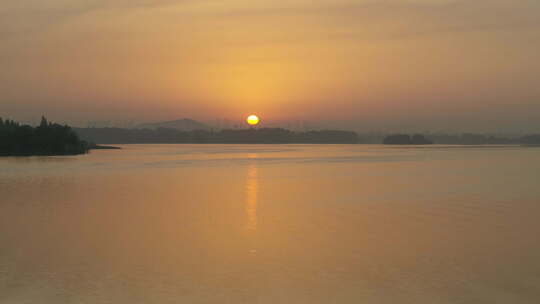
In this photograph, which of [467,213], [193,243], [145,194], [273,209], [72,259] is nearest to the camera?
[72,259]

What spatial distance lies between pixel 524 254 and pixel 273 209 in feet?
37.9

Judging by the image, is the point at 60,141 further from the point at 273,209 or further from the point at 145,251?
the point at 145,251

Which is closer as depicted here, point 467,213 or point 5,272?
point 5,272

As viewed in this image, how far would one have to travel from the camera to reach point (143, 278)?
38.8 feet

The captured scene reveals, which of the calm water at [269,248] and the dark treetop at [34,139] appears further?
the dark treetop at [34,139]

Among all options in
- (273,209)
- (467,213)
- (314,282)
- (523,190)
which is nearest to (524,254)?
(314,282)

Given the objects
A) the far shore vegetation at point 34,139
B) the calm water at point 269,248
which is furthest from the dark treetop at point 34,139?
the calm water at point 269,248

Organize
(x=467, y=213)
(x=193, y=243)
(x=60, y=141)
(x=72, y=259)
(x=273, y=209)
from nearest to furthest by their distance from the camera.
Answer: (x=72, y=259), (x=193, y=243), (x=467, y=213), (x=273, y=209), (x=60, y=141)

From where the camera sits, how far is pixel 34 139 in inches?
3563

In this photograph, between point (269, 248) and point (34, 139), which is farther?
point (34, 139)

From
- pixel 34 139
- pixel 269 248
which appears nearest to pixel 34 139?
pixel 34 139

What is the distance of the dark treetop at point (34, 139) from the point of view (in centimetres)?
8919

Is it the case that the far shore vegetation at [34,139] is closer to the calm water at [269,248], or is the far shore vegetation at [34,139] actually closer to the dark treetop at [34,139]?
the dark treetop at [34,139]

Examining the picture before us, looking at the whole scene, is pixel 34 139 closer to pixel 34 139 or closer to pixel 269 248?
pixel 34 139
